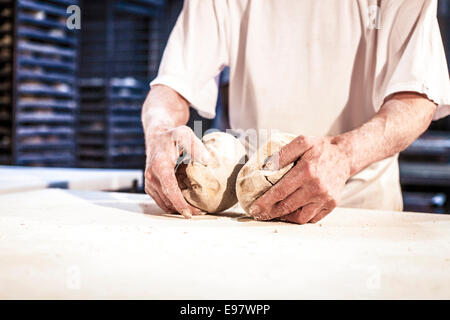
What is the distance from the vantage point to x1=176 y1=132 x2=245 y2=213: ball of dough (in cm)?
127

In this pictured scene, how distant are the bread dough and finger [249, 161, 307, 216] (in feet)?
0.07

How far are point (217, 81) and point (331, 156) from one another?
934 mm

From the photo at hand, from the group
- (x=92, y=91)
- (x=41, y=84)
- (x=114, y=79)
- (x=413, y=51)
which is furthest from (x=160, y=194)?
(x=92, y=91)

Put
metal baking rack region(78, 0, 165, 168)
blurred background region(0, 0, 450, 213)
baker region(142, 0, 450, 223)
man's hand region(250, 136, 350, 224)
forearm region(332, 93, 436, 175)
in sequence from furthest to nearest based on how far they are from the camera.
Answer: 1. metal baking rack region(78, 0, 165, 168)
2. blurred background region(0, 0, 450, 213)
3. baker region(142, 0, 450, 223)
4. forearm region(332, 93, 436, 175)
5. man's hand region(250, 136, 350, 224)

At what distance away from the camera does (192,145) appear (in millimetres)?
1261

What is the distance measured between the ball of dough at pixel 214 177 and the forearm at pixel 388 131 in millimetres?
277

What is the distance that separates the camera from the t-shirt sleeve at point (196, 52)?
174cm

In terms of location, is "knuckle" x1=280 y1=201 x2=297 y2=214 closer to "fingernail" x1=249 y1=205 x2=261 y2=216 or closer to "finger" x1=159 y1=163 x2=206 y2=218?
"fingernail" x1=249 y1=205 x2=261 y2=216

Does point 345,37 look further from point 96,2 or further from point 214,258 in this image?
point 96,2

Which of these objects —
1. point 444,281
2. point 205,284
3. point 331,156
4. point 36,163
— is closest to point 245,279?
point 205,284

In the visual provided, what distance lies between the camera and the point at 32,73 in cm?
413

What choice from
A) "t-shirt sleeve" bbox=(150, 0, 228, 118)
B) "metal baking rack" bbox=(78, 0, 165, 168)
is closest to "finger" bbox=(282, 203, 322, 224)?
"t-shirt sleeve" bbox=(150, 0, 228, 118)
